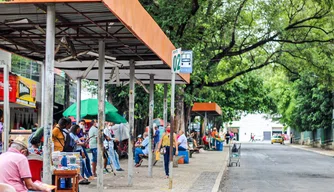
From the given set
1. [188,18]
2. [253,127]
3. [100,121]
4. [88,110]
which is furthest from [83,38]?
[253,127]

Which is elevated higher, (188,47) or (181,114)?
(188,47)

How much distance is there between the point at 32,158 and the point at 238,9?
20.0 m

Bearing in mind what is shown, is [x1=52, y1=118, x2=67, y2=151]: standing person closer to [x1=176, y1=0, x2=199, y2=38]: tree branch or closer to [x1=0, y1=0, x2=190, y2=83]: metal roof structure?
[x1=0, y1=0, x2=190, y2=83]: metal roof structure

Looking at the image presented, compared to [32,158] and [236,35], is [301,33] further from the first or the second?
[32,158]

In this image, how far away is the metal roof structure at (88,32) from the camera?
10.2 metres

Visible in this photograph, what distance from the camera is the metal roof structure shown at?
400 inches

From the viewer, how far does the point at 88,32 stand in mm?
13320

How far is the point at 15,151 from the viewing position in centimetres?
726

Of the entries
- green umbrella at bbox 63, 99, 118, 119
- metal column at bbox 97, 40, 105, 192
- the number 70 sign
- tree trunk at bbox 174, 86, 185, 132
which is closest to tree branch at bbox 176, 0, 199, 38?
green umbrella at bbox 63, 99, 118, 119

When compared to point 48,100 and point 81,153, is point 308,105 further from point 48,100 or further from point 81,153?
point 48,100

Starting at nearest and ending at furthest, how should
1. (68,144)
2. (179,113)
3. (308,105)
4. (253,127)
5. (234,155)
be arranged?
(68,144), (234,155), (179,113), (308,105), (253,127)

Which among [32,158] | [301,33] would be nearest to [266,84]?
[301,33]

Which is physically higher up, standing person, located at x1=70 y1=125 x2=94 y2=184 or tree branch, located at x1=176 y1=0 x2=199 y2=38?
tree branch, located at x1=176 y1=0 x2=199 y2=38

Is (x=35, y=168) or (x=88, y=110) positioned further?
(x=88, y=110)
